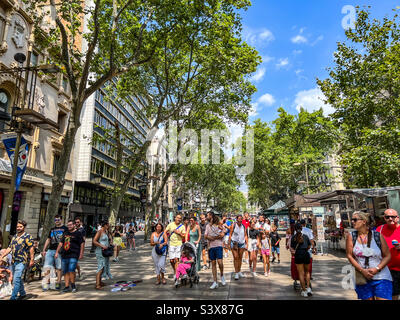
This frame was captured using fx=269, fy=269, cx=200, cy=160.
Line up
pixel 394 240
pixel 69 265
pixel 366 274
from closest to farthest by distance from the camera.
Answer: pixel 366 274
pixel 394 240
pixel 69 265

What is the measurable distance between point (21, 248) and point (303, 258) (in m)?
6.13

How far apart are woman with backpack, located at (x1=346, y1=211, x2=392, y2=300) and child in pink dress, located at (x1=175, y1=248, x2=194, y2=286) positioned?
4.39 meters

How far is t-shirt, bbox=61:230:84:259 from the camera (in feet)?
22.1

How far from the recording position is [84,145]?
27.0 meters

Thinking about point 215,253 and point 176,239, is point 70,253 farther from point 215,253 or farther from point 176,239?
point 215,253

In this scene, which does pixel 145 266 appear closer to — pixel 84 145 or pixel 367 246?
pixel 367 246

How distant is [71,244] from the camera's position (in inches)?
268

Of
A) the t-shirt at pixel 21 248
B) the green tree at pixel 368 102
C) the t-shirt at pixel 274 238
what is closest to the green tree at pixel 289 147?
the green tree at pixel 368 102

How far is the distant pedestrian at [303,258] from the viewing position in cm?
579

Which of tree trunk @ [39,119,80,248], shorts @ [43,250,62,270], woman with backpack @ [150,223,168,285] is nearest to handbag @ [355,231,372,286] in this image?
woman with backpack @ [150,223,168,285]

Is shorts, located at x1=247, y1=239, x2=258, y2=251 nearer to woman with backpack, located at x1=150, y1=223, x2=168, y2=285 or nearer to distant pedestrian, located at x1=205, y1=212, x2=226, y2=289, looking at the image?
distant pedestrian, located at x1=205, y1=212, x2=226, y2=289

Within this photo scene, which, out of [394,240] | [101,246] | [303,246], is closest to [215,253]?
[303,246]

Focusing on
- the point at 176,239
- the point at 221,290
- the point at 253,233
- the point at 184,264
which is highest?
the point at 253,233
